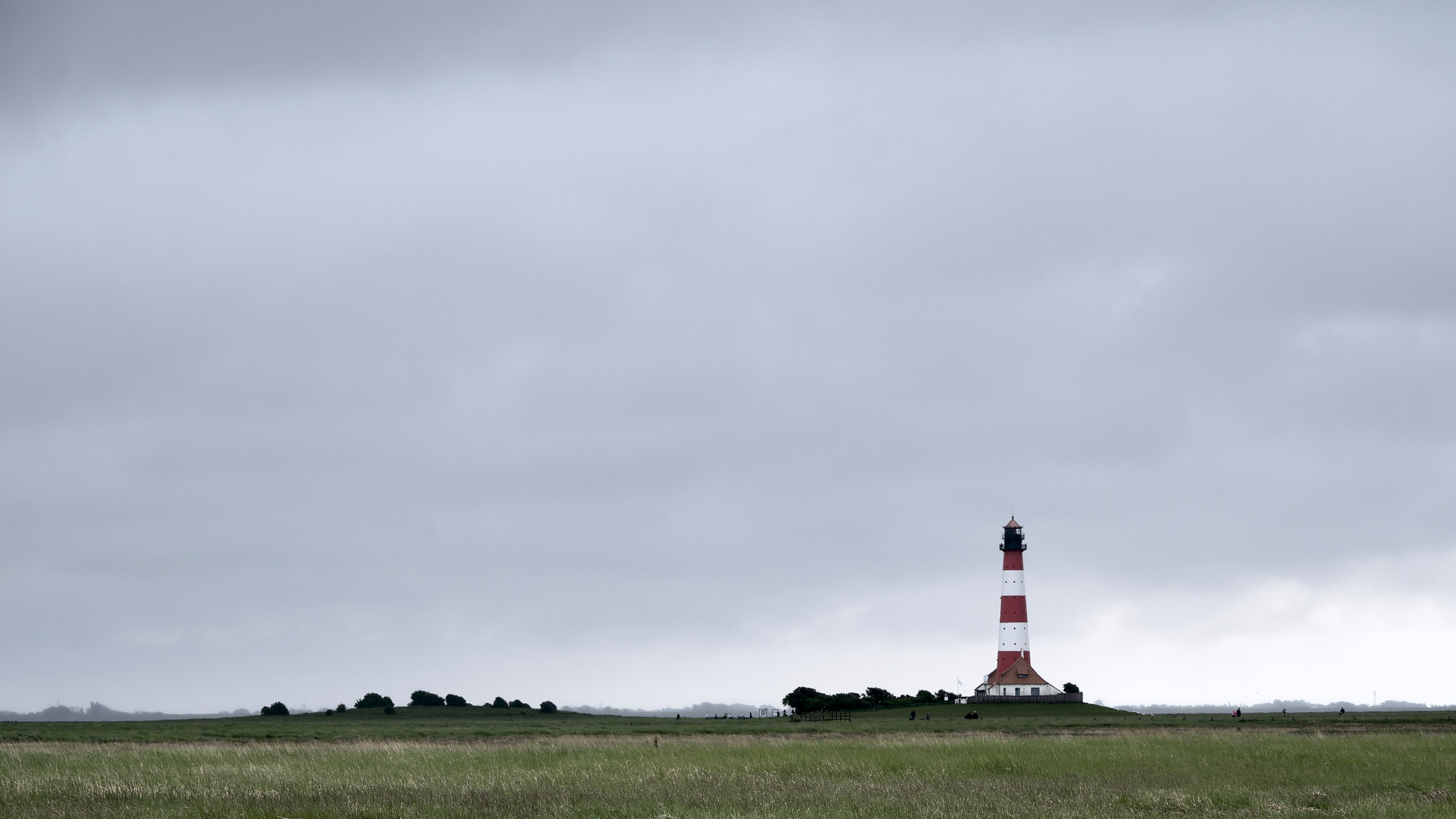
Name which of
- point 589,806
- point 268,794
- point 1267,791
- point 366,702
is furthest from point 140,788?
point 366,702

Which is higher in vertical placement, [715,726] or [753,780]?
[753,780]

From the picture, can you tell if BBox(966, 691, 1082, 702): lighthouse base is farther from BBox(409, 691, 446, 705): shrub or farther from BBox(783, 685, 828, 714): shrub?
BBox(409, 691, 446, 705): shrub

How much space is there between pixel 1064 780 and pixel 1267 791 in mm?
4811

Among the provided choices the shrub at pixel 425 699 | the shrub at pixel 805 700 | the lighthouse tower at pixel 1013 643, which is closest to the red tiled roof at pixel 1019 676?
the lighthouse tower at pixel 1013 643

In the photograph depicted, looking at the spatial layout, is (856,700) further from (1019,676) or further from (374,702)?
(374,702)

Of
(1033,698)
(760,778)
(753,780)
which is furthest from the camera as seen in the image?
(1033,698)

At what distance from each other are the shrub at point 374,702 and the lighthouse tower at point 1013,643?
195 ft

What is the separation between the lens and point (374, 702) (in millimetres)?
134875

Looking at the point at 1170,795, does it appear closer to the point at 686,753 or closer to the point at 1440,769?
the point at 1440,769

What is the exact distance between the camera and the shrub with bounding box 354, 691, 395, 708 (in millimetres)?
133125

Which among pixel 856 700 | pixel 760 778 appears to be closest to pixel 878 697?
pixel 856 700

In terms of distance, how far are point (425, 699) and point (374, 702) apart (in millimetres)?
5469

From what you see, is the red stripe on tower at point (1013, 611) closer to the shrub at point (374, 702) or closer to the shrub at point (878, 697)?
the shrub at point (878, 697)

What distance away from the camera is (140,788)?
26219 millimetres
